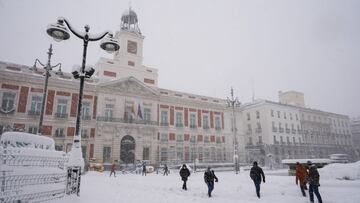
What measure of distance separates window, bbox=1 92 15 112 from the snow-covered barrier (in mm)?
24669

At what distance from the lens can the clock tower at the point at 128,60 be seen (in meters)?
35.7

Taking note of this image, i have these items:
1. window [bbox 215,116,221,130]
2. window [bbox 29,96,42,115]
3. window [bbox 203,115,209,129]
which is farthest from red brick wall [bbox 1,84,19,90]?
window [bbox 215,116,221,130]

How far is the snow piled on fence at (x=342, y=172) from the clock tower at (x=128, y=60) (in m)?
29.0

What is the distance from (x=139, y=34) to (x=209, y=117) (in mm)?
19487

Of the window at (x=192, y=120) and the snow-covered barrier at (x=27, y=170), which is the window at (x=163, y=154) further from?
the snow-covered barrier at (x=27, y=170)

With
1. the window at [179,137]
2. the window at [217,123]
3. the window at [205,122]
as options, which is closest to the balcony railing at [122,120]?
the window at [179,137]

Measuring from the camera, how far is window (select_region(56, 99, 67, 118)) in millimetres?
30492

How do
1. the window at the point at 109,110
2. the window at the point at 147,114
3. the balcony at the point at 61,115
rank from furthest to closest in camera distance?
the window at the point at 147,114 → the window at the point at 109,110 → the balcony at the point at 61,115

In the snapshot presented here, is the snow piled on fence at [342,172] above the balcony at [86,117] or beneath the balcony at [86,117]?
beneath

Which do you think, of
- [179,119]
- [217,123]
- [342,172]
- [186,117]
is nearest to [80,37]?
[342,172]

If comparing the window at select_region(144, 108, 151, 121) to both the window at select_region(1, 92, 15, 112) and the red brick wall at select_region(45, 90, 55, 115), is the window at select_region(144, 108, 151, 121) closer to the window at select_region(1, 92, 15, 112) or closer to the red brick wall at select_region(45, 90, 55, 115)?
the red brick wall at select_region(45, 90, 55, 115)

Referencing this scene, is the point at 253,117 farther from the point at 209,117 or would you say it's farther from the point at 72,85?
the point at 72,85

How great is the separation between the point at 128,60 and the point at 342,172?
104 ft

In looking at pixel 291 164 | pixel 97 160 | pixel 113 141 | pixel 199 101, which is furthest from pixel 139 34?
pixel 291 164
